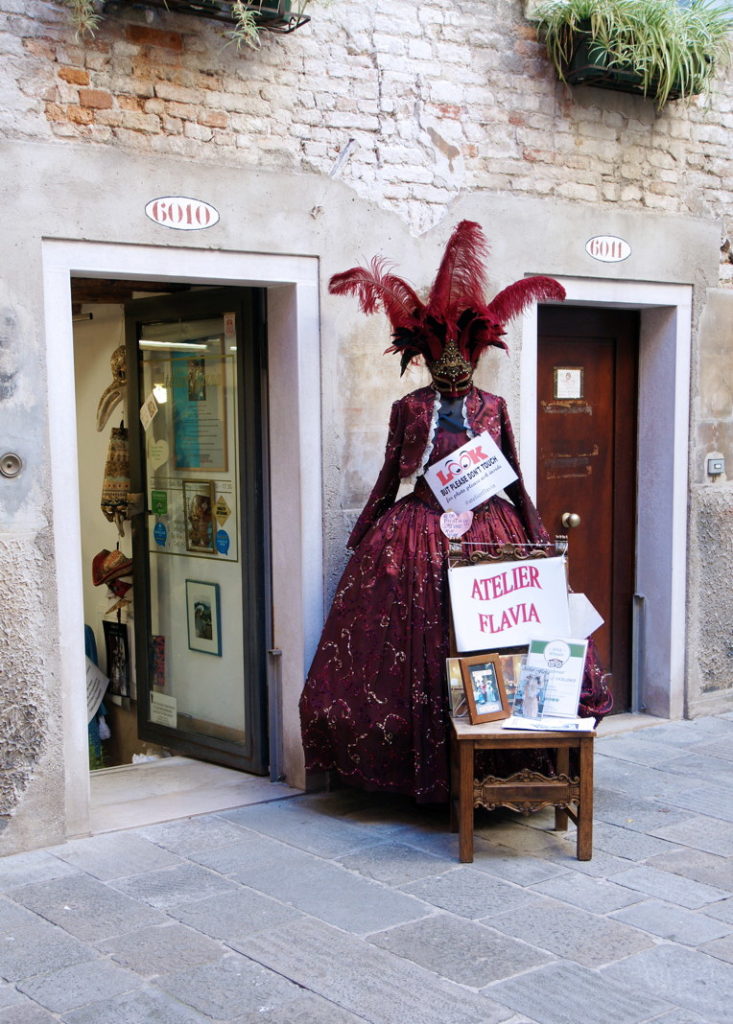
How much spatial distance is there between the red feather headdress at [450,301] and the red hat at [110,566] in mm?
2415

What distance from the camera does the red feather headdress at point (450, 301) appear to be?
15.5 ft

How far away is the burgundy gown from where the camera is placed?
455 centimetres

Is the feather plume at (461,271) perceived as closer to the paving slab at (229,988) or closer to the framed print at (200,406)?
the framed print at (200,406)

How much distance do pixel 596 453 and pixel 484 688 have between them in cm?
230

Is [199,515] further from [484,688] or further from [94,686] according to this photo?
[484,688]

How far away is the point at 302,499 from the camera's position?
5000mm

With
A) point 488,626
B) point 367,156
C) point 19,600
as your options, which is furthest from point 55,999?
point 367,156

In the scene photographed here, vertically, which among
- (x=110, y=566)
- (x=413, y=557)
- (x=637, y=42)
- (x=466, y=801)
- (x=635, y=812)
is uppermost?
(x=637, y=42)

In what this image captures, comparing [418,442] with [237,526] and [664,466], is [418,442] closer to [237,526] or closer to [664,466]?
[237,526]

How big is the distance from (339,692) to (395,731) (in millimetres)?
287

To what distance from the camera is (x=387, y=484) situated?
4.84 metres

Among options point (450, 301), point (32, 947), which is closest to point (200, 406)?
point (450, 301)

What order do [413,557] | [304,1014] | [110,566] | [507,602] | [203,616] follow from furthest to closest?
[110,566]
[203,616]
[413,557]
[507,602]
[304,1014]

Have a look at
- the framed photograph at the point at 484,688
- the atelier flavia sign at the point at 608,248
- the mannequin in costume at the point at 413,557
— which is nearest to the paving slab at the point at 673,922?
the framed photograph at the point at 484,688
